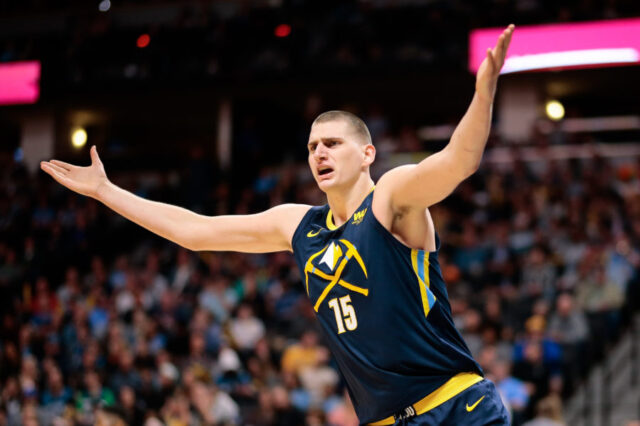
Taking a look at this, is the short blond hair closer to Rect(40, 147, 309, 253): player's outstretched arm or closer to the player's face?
the player's face

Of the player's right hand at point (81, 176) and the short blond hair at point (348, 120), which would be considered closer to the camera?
the short blond hair at point (348, 120)

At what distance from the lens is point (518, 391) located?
1080cm

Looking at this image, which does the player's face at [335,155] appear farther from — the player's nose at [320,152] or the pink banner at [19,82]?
the pink banner at [19,82]

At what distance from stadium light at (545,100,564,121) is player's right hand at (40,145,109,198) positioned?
1404 centimetres

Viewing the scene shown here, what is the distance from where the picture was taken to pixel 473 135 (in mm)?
3699

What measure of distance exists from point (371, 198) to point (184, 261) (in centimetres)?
1272

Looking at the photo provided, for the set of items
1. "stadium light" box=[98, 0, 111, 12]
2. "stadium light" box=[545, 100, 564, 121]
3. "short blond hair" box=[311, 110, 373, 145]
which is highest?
"stadium light" box=[98, 0, 111, 12]

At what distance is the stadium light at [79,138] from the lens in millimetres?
22469

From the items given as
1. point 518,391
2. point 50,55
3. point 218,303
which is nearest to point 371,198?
point 518,391

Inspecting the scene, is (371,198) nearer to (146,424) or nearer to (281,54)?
(146,424)

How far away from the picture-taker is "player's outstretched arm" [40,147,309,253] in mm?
5066

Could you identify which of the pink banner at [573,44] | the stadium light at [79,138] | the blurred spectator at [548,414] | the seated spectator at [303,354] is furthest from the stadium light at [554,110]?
the stadium light at [79,138]

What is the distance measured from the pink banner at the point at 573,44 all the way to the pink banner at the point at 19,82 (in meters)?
10.2

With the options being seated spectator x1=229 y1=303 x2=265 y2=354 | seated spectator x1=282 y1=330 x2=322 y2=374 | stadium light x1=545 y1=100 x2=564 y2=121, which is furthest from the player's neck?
stadium light x1=545 y1=100 x2=564 y2=121
